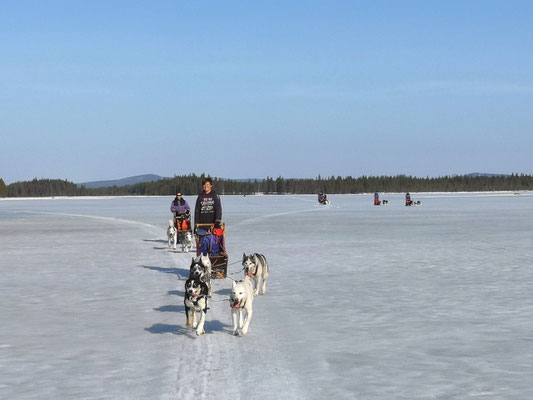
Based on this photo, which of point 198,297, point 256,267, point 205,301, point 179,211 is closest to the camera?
point 198,297

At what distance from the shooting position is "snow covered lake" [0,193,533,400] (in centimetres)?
671

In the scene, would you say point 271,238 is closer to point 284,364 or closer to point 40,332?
point 40,332

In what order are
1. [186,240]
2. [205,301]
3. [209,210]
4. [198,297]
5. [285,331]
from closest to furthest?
[198,297]
[205,301]
[285,331]
[209,210]
[186,240]

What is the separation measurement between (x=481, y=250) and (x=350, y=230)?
10.3 meters

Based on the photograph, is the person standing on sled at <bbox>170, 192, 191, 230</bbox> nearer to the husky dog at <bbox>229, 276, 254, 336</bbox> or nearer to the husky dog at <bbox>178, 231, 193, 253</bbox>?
the husky dog at <bbox>178, 231, 193, 253</bbox>

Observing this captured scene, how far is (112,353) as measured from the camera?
8.08 meters

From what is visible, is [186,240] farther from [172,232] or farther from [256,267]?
[256,267]

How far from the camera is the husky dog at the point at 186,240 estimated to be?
808 inches

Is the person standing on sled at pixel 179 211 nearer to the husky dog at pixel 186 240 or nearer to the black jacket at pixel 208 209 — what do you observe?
the husky dog at pixel 186 240

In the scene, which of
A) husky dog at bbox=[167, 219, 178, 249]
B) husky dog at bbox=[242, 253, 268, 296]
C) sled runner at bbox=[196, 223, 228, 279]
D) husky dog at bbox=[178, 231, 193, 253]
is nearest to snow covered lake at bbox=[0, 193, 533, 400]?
husky dog at bbox=[242, 253, 268, 296]

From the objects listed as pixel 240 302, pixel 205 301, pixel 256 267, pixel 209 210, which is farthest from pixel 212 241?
pixel 240 302

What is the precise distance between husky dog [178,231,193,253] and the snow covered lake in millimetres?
1896

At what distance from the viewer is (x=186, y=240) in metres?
20.7

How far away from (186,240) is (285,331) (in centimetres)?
1171
